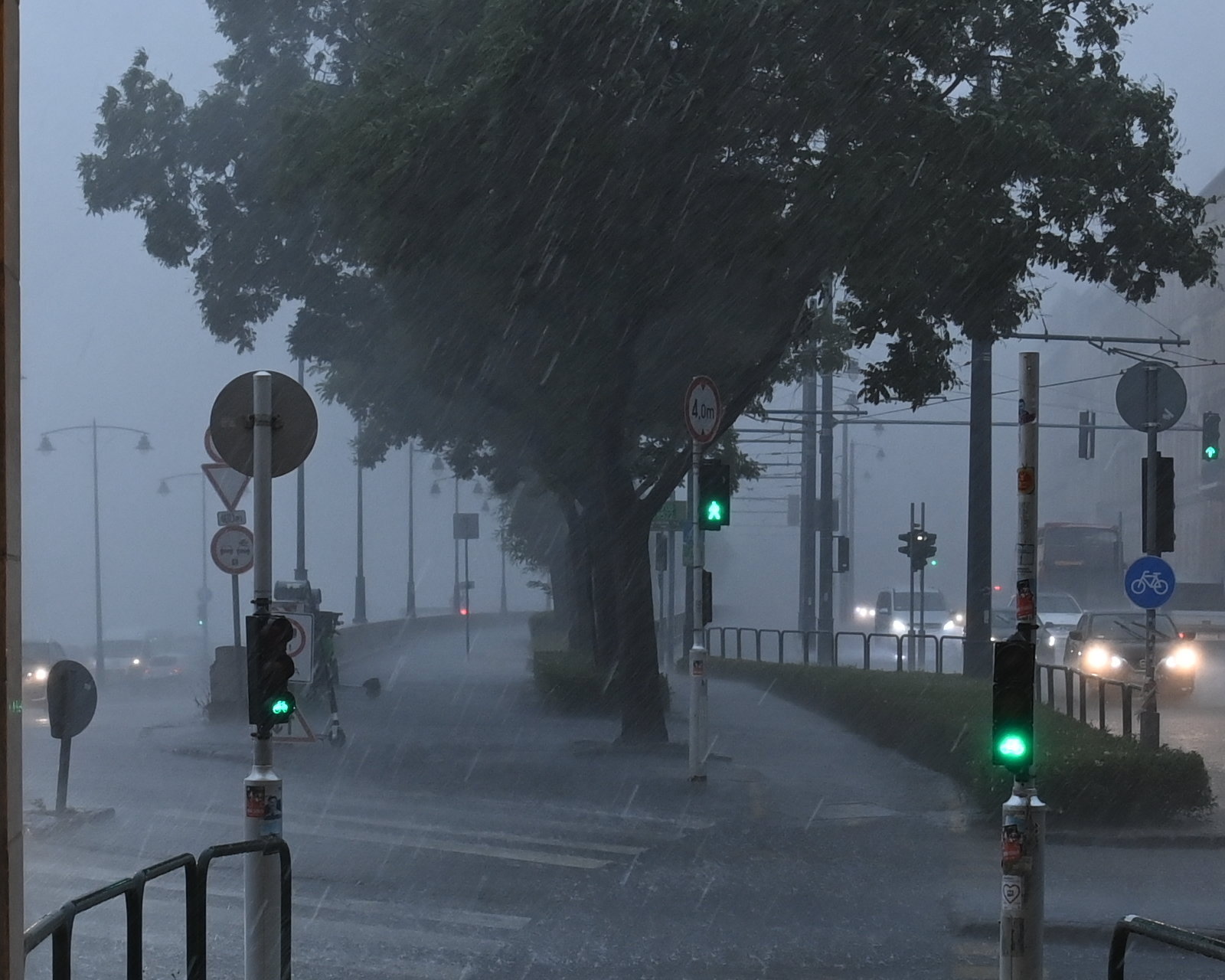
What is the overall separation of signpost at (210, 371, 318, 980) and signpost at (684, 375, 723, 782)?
7666 millimetres

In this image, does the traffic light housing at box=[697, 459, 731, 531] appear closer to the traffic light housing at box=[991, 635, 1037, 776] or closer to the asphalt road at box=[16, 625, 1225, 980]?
the asphalt road at box=[16, 625, 1225, 980]

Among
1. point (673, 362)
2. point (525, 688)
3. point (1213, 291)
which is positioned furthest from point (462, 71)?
point (1213, 291)

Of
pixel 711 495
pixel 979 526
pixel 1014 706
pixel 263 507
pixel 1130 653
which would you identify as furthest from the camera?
pixel 1130 653

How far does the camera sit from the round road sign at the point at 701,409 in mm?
16109

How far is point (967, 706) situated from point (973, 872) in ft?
21.5

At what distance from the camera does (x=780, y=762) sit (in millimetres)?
18391

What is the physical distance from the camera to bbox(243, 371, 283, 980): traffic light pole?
7.44 metres

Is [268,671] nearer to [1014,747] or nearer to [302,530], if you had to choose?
[1014,747]

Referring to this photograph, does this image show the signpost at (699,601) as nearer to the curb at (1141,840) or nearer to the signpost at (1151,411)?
the signpost at (1151,411)

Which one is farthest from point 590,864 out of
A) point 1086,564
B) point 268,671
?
point 1086,564

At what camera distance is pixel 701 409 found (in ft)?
53.4

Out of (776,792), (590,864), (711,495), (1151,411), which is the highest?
(1151,411)

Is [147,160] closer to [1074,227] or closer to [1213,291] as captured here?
[1074,227]

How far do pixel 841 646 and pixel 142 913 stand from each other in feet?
154
